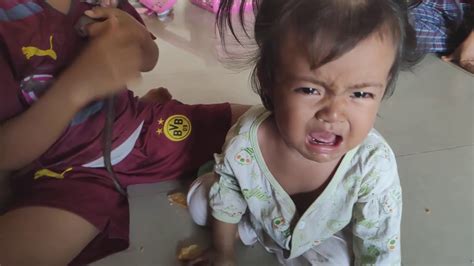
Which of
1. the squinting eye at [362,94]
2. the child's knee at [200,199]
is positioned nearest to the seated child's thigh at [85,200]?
the child's knee at [200,199]

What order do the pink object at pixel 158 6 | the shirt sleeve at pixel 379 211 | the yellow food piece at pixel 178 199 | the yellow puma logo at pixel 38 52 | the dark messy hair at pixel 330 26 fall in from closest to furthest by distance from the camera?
the dark messy hair at pixel 330 26, the shirt sleeve at pixel 379 211, the yellow puma logo at pixel 38 52, the yellow food piece at pixel 178 199, the pink object at pixel 158 6

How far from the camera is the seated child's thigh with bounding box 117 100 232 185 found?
2.98 ft

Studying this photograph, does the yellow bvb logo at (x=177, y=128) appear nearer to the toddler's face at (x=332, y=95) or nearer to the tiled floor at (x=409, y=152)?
the tiled floor at (x=409, y=152)

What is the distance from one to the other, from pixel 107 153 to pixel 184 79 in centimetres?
47

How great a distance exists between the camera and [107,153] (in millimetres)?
832

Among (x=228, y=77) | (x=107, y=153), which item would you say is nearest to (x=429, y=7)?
(x=228, y=77)

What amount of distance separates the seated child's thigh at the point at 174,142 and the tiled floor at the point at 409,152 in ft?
0.14

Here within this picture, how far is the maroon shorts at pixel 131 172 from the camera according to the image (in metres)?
0.79

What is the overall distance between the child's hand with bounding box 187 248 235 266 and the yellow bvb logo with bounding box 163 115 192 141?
9.2 inches

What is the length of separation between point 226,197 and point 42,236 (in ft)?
0.94

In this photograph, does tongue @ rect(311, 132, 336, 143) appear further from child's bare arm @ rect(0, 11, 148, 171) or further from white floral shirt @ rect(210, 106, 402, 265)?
child's bare arm @ rect(0, 11, 148, 171)

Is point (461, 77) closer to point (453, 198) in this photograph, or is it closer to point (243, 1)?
point (453, 198)

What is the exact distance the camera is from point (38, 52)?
765mm

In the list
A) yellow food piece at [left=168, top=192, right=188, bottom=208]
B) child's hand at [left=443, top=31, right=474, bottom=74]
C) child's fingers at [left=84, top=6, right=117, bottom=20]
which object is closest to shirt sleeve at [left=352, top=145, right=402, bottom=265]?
yellow food piece at [left=168, top=192, right=188, bottom=208]
